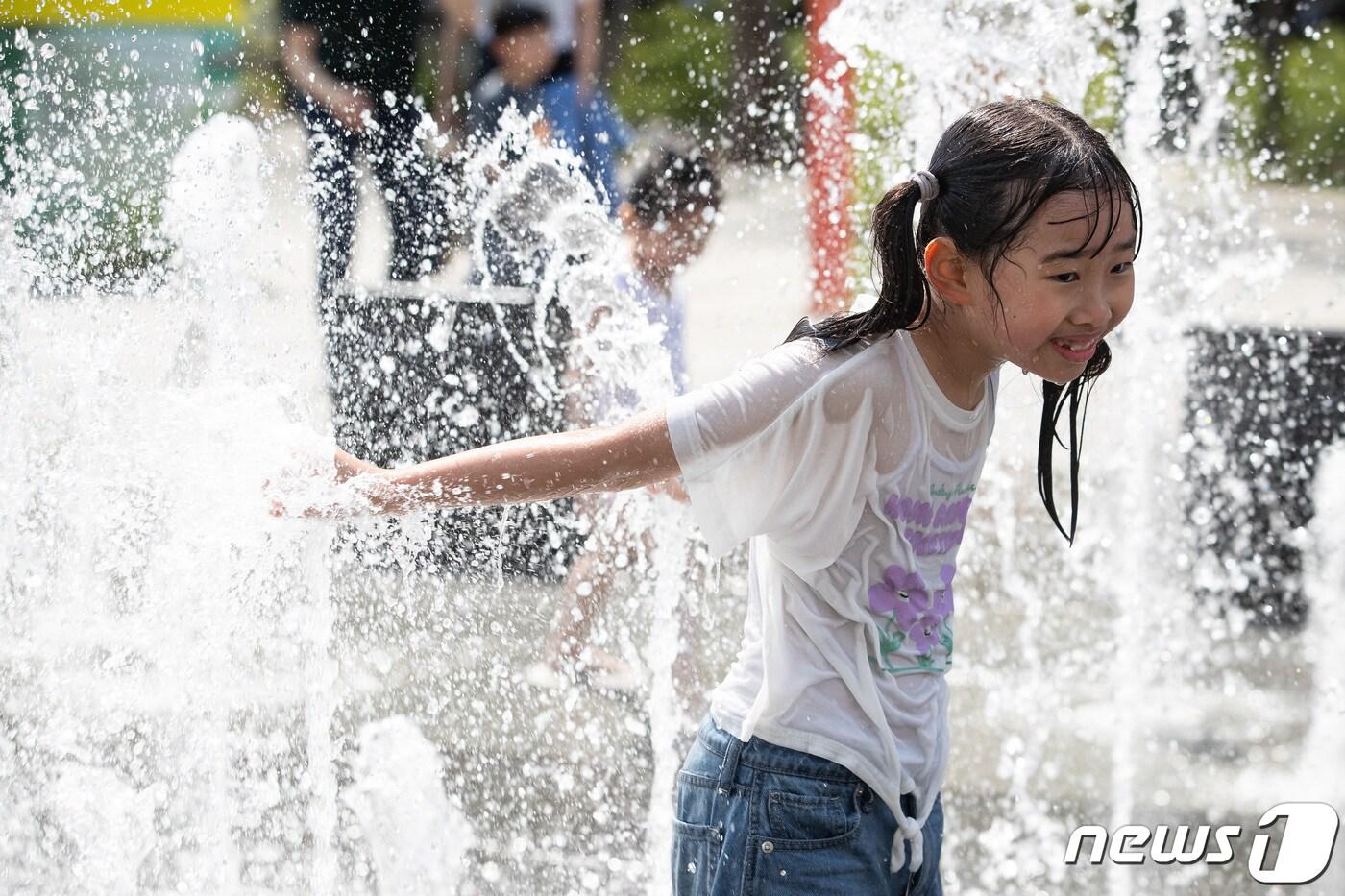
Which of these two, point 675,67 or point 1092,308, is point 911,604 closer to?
point 1092,308

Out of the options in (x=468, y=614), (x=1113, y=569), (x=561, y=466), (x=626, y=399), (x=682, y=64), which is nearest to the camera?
(x=561, y=466)

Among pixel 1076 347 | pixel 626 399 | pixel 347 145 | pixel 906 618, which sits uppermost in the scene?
pixel 347 145

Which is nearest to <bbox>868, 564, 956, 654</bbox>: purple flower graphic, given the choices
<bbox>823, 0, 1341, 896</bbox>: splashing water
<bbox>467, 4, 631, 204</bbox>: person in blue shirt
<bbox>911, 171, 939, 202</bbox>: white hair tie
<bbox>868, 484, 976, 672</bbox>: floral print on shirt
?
<bbox>868, 484, 976, 672</bbox>: floral print on shirt

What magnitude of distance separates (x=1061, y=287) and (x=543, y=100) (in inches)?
131

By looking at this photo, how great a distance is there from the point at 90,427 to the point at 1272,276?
693 cm

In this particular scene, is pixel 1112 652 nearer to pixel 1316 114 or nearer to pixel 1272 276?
pixel 1272 276

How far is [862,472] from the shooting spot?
4.96 ft

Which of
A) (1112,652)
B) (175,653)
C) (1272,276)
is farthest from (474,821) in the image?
(1272,276)

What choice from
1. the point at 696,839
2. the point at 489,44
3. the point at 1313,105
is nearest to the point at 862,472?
the point at 696,839

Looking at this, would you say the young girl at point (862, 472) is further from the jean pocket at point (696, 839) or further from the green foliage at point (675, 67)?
the green foliage at point (675, 67)

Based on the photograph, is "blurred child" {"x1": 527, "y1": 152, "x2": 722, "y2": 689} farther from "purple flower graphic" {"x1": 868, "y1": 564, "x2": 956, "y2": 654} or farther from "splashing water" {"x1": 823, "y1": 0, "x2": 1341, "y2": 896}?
"purple flower graphic" {"x1": 868, "y1": 564, "x2": 956, "y2": 654}

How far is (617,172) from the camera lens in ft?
14.7

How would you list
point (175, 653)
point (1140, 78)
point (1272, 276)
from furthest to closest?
point (1272, 276) → point (1140, 78) → point (175, 653)

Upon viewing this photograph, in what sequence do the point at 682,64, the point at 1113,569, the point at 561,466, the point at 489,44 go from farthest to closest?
the point at 682,64, the point at 489,44, the point at 1113,569, the point at 561,466
